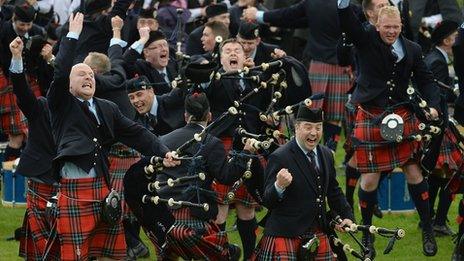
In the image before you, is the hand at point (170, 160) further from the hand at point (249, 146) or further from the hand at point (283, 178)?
the hand at point (283, 178)

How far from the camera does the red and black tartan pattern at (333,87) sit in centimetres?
1462

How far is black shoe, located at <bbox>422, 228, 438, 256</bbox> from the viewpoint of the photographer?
11.7 m

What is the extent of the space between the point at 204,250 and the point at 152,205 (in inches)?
19.4

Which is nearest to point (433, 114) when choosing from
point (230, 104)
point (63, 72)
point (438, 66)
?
point (438, 66)

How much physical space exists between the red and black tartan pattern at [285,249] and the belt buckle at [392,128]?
5.90 feet

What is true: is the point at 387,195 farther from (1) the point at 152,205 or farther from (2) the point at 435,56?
(1) the point at 152,205

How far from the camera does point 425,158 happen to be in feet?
39.4

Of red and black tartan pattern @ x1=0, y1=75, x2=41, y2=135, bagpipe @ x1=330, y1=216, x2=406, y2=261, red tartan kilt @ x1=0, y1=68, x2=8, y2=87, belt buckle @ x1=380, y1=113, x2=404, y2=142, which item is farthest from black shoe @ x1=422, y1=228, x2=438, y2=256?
red tartan kilt @ x1=0, y1=68, x2=8, y2=87

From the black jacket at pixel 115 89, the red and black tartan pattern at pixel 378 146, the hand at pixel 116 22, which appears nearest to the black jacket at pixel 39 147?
the black jacket at pixel 115 89

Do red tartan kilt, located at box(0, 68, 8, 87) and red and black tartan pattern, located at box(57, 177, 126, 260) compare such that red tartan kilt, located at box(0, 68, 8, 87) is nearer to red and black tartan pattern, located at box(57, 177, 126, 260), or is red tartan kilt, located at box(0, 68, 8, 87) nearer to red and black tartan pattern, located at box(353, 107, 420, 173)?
red and black tartan pattern, located at box(353, 107, 420, 173)

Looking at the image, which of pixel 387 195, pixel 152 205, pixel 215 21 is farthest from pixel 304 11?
pixel 152 205

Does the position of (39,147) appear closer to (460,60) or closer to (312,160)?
(312,160)

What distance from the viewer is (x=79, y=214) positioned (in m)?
9.91

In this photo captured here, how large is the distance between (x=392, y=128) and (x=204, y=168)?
1.88 metres
